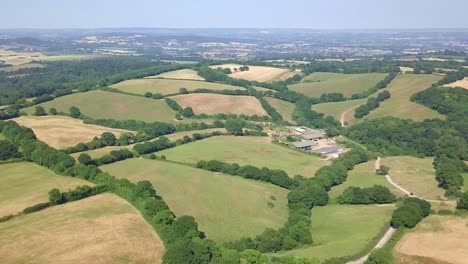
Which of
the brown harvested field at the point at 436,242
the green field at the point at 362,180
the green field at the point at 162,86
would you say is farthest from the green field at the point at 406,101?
the brown harvested field at the point at 436,242

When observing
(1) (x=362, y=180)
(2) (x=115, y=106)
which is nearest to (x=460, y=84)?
(1) (x=362, y=180)

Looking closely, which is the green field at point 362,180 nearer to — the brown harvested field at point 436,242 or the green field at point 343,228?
the green field at point 343,228

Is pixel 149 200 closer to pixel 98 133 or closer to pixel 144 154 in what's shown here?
pixel 144 154

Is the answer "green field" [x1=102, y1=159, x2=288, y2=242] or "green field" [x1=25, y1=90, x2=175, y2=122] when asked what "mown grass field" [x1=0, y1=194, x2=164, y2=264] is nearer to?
"green field" [x1=102, y1=159, x2=288, y2=242]

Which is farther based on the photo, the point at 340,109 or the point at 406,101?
the point at 340,109

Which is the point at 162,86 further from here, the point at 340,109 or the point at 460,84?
the point at 460,84

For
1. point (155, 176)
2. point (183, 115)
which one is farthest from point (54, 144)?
point (183, 115)
